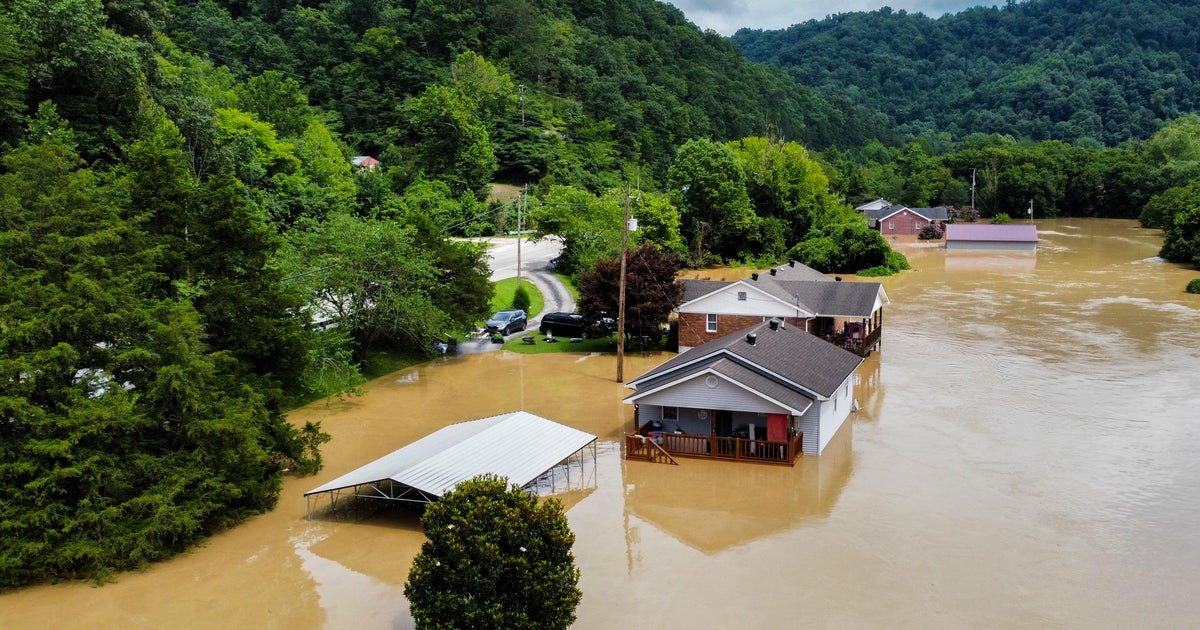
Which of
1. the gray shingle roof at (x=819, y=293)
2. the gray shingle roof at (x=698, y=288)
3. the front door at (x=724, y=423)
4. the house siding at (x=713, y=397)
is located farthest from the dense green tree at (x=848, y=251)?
the house siding at (x=713, y=397)

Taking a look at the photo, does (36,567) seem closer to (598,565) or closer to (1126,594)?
(598,565)

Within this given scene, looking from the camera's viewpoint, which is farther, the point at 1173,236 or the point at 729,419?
the point at 1173,236

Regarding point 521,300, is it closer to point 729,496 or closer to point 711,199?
point 711,199

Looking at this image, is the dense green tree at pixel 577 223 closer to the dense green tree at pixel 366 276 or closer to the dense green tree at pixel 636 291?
the dense green tree at pixel 636 291

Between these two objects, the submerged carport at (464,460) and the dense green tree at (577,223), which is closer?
the submerged carport at (464,460)

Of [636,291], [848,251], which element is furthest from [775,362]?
[848,251]

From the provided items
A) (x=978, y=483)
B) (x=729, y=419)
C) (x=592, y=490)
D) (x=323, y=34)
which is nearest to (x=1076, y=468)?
(x=978, y=483)

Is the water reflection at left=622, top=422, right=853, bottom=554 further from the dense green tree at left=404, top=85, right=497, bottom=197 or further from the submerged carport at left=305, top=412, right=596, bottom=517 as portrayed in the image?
the dense green tree at left=404, top=85, right=497, bottom=197
